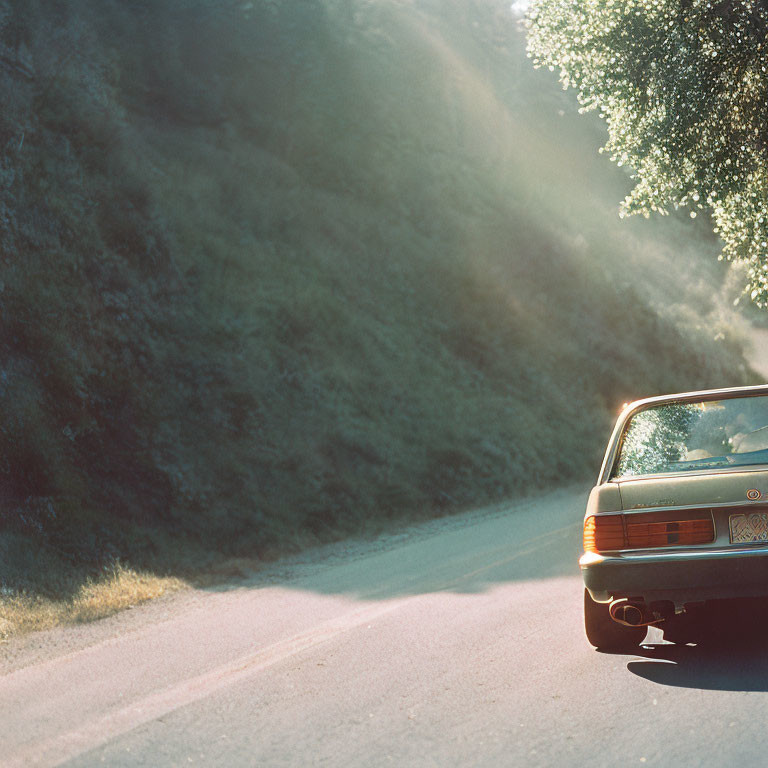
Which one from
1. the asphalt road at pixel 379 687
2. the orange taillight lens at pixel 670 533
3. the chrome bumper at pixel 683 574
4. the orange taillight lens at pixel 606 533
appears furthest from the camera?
the orange taillight lens at pixel 606 533

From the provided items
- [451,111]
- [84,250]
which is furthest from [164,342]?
[451,111]

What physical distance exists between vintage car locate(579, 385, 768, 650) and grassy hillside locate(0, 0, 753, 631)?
19.0 feet

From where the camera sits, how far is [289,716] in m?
5.34

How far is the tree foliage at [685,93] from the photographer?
1455 centimetres

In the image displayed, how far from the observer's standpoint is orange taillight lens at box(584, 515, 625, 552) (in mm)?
5996

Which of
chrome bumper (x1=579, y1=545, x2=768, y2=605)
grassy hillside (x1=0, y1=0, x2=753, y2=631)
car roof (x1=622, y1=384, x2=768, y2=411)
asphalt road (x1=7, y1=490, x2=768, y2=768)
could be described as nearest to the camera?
asphalt road (x1=7, y1=490, x2=768, y2=768)

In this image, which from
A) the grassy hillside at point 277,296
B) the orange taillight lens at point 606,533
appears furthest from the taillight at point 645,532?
the grassy hillside at point 277,296

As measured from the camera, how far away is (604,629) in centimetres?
655

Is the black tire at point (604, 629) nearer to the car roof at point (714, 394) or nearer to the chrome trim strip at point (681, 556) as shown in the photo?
the chrome trim strip at point (681, 556)

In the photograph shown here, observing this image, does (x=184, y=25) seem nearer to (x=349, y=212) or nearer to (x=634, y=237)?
(x=349, y=212)

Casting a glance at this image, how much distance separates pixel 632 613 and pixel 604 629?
0.65 metres

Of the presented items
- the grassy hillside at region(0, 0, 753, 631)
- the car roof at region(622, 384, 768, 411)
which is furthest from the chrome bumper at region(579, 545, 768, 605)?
the grassy hillside at region(0, 0, 753, 631)

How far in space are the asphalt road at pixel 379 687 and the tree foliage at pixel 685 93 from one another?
8.19m

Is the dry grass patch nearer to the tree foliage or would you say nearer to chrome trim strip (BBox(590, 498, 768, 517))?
chrome trim strip (BBox(590, 498, 768, 517))
